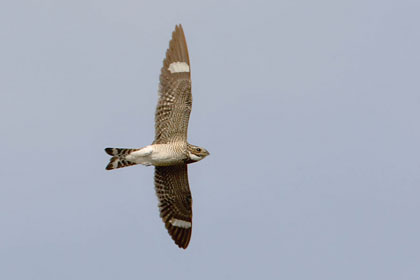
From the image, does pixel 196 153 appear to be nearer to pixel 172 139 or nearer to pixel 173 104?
pixel 172 139

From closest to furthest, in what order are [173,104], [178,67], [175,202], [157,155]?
1. [157,155]
2. [173,104]
3. [178,67]
4. [175,202]

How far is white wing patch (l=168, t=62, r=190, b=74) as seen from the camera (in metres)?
17.2

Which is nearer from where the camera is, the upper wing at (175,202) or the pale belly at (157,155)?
the pale belly at (157,155)

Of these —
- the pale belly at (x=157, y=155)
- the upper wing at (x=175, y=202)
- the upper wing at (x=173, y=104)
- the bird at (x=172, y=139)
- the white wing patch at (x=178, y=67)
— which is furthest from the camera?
the upper wing at (x=175, y=202)

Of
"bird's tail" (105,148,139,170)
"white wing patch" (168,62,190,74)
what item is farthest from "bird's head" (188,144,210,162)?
"white wing patch" (168,62,190,74)

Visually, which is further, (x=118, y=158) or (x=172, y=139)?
(x=172, y=139)

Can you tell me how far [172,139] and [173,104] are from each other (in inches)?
28.6

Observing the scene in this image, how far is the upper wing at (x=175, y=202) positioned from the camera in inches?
693

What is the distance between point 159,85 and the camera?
675 inches

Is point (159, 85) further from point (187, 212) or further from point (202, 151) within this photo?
point (187, 212)

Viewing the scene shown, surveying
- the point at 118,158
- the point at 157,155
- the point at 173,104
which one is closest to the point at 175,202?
the point at 157,155

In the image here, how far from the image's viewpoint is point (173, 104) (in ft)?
55.6

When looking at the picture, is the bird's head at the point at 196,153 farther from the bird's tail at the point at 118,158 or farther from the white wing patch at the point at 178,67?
the white wing patch at the point at 178,67

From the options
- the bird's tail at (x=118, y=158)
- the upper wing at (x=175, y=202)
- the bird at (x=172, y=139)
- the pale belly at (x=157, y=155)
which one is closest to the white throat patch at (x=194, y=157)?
the bird at (x=172, y=139)
